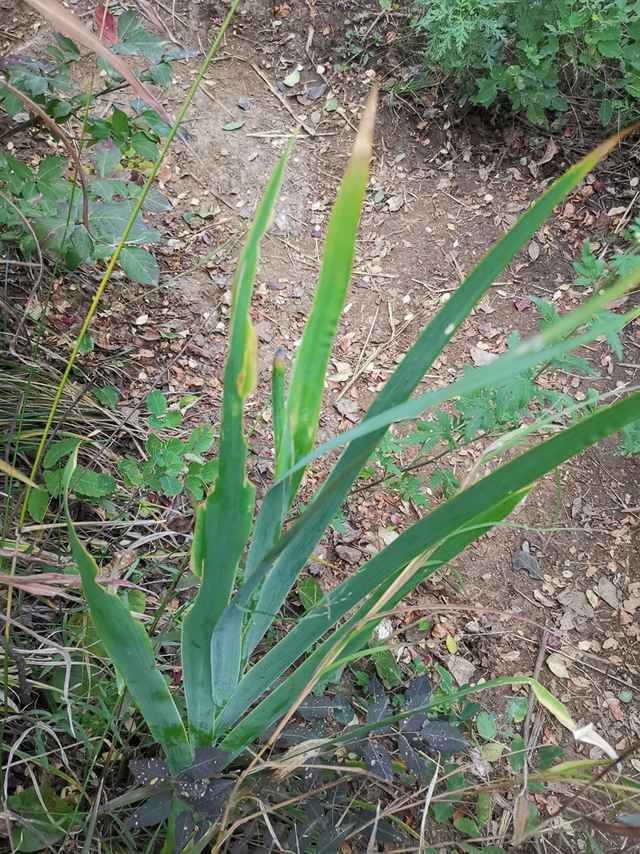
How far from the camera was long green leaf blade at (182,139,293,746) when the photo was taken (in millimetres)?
470

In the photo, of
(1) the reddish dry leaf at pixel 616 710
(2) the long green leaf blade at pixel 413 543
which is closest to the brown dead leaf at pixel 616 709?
(1) the reddish dry leaf at pixel 616 710

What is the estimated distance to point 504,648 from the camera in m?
1.41

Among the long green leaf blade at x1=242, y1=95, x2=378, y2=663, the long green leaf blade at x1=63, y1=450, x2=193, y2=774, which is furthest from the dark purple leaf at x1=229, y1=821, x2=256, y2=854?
the long green leaf blade at x1=242, y1=95, x2=378, y2=663

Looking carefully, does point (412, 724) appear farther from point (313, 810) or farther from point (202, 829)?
point (202, 829)

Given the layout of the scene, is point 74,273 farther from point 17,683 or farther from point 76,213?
point 17,683

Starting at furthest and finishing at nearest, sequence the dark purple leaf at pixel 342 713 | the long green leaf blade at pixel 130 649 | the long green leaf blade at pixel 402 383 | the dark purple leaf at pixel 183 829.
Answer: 1. the dark purple leaf at pixel 342 713
2. the dark purple leaf at pixel 183 829
3. the long green leaf blade at pixel 130 649
4. the long green leaf blade at pixel 402 383

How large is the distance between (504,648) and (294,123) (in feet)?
6.78

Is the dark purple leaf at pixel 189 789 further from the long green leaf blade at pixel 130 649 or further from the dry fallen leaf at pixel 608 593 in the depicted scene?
the dry fallen leaf at pixel 608 593

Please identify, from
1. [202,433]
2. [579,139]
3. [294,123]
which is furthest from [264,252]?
[579,139]

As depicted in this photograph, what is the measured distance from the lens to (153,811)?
0.72 metres

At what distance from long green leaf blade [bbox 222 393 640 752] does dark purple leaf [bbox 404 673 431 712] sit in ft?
0.95

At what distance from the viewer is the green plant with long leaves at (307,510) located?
43cm

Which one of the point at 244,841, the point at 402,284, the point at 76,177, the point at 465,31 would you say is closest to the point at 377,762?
the point at 244,841

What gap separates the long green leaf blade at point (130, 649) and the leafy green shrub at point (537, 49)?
2071 millimetres
